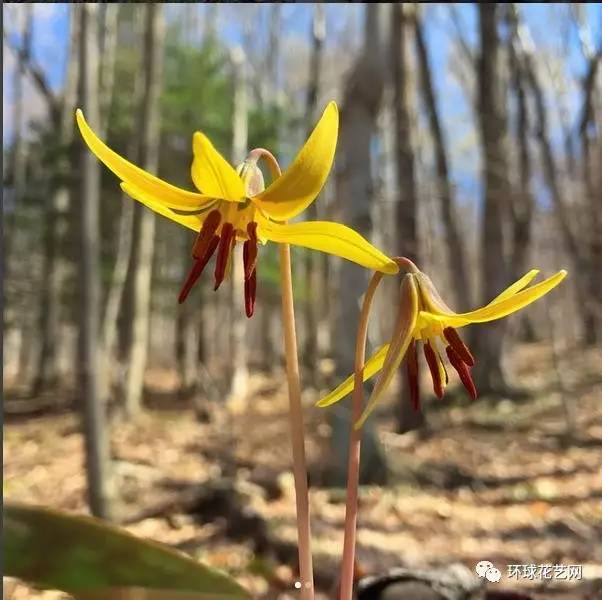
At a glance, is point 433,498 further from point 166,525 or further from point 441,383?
point 441,383

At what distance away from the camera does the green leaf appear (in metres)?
0.56

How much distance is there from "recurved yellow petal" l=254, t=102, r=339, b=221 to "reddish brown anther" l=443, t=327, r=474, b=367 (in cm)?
→ 15

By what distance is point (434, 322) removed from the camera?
1.64 feet

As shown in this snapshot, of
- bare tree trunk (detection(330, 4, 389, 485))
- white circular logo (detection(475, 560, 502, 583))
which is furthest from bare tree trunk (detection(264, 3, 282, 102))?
white circular logo (detection(475, 560, 502, 583))

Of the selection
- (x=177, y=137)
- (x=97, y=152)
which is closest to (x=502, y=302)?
(x=97, y=152)

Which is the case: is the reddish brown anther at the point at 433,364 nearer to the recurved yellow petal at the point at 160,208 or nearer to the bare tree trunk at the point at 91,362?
the recurved yellow petal at the point at 160,208

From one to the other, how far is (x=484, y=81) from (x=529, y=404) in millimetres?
1442

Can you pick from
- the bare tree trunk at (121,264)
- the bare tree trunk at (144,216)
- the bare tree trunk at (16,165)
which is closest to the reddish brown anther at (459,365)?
the bare tree trunk at (144,216)

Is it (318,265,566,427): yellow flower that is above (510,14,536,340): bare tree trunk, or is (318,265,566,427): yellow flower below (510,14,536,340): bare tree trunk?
below

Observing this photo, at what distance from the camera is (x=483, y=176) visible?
3.01 metres

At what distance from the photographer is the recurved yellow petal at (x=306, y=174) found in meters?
0.40

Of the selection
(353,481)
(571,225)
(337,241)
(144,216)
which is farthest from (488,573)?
(144,216)

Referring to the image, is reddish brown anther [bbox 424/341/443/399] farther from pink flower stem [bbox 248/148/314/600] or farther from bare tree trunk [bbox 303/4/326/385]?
bare tree trunk [bbox 303/4/326/385]

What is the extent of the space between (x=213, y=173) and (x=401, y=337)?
0.56 feet
